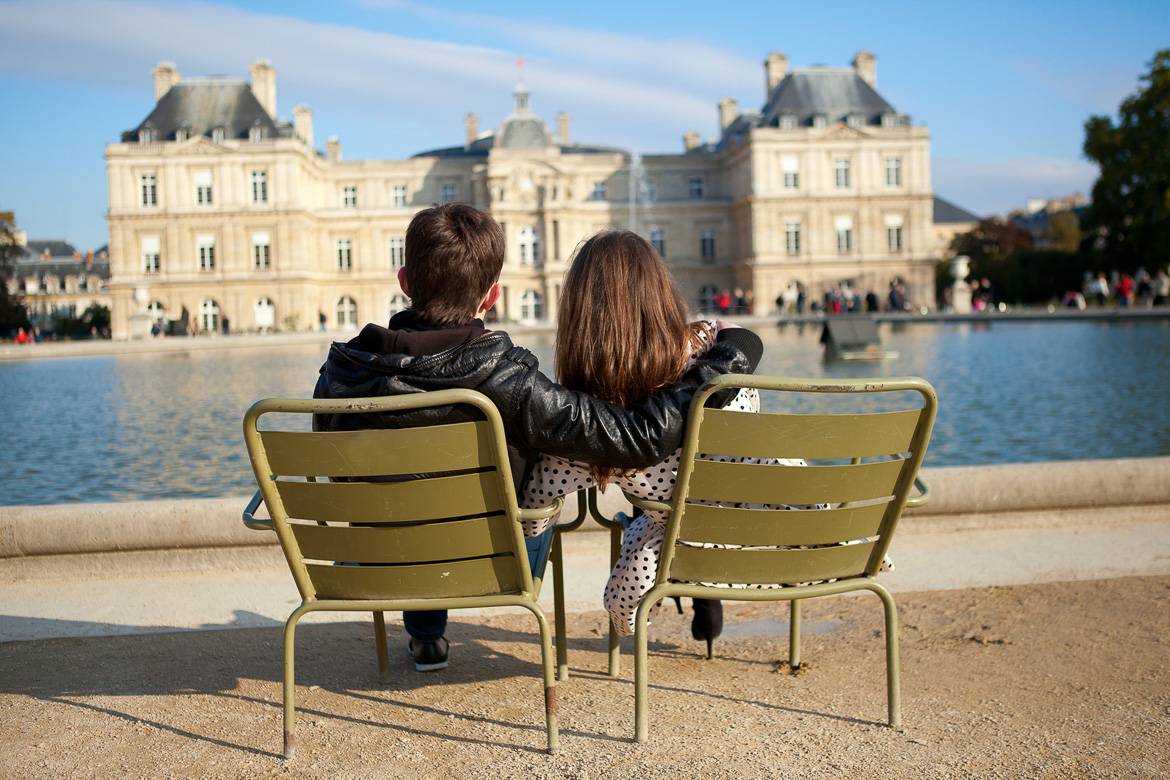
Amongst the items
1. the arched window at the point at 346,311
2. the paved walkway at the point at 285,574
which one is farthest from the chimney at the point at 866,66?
Result: the paved walkway at the point at 285,574

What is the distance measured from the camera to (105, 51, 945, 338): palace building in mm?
55000

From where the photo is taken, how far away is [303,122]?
202 ft

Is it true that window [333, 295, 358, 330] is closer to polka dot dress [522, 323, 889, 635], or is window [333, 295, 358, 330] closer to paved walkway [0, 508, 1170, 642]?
paved walkway [0, 508, 1170, 642]

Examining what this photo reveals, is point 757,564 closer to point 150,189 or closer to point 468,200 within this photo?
point 468,200

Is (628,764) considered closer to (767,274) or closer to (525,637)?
(525,637)

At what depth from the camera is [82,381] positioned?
65.5ft

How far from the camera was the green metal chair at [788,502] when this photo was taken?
99.0 inches

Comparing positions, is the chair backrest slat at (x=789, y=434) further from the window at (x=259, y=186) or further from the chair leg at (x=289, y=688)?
the window at (x=259, y=186)

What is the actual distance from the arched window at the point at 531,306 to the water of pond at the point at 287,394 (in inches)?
1301

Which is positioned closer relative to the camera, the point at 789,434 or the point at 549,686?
the point at 789,434

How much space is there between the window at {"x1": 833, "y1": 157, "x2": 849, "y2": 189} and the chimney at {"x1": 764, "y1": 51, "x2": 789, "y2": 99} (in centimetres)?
606

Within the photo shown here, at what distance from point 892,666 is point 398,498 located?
1249mm

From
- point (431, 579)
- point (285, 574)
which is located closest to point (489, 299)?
point (431, 579)

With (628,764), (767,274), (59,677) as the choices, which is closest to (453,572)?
(628,764)
